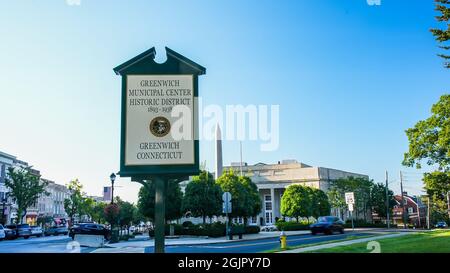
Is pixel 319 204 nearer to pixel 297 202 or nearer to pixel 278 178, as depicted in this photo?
pixel 297 202

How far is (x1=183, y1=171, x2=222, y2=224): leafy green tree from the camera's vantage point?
31.4m

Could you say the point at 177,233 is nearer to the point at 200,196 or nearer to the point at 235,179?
the point at 200,196

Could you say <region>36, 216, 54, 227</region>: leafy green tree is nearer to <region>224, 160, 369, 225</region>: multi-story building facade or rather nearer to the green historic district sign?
<region>224, 160, 369, 225</region>: multi-story building facade

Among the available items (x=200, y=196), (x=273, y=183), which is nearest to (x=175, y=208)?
(x=200, y=196)

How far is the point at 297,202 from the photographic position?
4188 cm

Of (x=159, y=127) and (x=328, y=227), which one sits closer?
(x=159, y=127)

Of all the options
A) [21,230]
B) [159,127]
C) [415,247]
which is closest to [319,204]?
[21,230]

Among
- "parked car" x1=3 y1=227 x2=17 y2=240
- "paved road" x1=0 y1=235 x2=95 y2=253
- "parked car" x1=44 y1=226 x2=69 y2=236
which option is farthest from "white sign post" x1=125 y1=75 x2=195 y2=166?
"parked car" x1=44 y1=226 x2=69 y2=236

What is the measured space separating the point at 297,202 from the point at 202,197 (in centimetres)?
1446

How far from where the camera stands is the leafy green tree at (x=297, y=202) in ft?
137

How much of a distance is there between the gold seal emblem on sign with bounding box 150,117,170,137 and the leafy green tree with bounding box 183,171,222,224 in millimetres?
26462

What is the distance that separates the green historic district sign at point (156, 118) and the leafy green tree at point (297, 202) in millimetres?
37833
